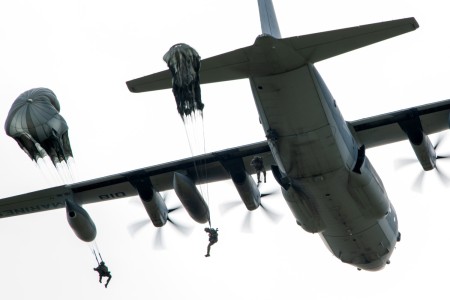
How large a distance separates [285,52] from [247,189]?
28.7ft

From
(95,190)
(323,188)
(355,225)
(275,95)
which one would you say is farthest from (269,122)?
(95,190)

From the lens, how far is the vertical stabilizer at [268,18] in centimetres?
3350

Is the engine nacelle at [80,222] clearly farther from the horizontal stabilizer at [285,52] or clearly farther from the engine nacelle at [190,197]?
the horizontal stabilizer at [285,52]

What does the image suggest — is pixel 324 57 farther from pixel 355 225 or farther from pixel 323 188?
pixel 355 225

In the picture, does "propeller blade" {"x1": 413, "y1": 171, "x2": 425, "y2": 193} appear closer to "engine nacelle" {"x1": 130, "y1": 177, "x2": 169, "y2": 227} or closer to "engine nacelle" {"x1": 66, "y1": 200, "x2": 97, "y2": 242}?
"engine nacelle" {"x1": 130, "y1": 177, "x2": 169, "y2": 227}

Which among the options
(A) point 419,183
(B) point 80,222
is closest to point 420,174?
(A) point 419,183

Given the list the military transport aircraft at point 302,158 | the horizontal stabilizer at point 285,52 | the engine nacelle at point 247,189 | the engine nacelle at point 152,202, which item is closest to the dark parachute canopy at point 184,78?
the horizontal stabilizer at point 285,52

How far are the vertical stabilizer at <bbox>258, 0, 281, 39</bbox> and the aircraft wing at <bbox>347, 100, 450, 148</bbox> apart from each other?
15.4ft

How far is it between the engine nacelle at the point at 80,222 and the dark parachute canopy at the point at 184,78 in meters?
9.17

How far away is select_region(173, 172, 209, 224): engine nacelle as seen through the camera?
35500 millimetres

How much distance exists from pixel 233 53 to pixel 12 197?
44.6 ft

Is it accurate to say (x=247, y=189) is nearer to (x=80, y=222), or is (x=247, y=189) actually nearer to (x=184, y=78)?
(x=80, y=222)

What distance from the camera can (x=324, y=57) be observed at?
3036cm

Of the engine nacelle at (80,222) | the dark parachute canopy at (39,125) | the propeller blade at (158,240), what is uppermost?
the dark parachute canopy at (39,125)
